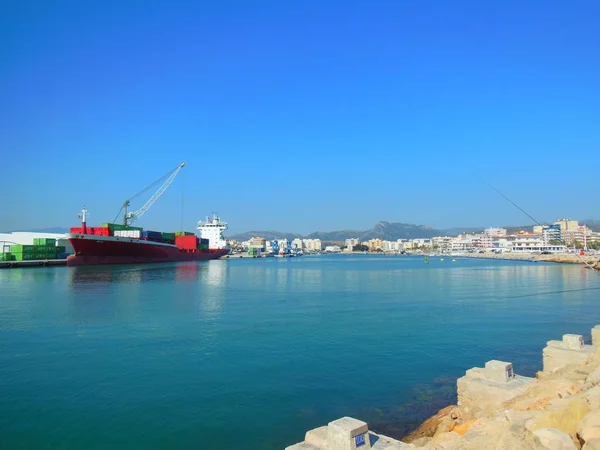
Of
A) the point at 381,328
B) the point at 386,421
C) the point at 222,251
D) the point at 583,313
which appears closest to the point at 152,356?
the point at 386,421

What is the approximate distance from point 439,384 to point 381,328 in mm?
5994

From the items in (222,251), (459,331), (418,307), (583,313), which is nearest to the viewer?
(459,331)

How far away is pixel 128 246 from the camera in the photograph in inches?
2159

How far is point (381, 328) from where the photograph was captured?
14602mm

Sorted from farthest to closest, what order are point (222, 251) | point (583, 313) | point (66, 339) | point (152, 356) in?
1. point (222, 251)
2. point (583, 313)
3. point (66, 339)
4. point (152, 356)

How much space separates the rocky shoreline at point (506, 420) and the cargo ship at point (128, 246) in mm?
50336

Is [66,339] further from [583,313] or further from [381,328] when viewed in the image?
[583,313]

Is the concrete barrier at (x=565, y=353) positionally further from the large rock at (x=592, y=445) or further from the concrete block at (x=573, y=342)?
the large rock at (x=592, y=445)

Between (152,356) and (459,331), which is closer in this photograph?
(152,356)

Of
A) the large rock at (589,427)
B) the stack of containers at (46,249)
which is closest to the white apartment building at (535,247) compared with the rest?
the stack of containers at (46,249)

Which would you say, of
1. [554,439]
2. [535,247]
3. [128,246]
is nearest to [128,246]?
[128,246]

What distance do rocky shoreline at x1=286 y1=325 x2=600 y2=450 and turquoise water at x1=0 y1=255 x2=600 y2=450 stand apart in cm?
130

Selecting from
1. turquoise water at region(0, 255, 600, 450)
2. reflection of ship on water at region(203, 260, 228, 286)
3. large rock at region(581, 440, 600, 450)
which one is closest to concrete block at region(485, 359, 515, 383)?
turquoise water at region(0, 255, 600, 450)

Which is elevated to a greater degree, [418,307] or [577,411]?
[577,411]
